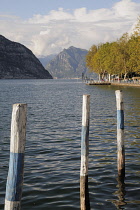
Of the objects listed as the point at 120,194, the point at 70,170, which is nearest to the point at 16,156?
the point at 120,194

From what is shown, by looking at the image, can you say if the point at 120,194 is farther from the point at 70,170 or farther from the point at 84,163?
the point at 70,170

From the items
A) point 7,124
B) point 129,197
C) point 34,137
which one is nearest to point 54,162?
point 129,197

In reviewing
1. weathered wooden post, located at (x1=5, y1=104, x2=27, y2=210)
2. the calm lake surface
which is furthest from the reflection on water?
weathered wooden post, located at (x1=5, y1=104, x2=27, y2=210)

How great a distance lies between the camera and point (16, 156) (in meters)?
5.88

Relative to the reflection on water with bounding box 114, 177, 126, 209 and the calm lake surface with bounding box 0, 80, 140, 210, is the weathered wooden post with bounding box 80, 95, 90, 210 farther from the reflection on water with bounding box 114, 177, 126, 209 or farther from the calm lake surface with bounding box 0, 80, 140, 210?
the reflection on water with bounding box 114, 177, 126, 209

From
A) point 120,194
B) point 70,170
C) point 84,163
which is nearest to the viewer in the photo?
point 84,163

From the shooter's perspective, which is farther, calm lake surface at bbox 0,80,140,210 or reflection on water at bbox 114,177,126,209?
calm lake surface at bbox 0,80,140,210

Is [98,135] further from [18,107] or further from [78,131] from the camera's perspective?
[18,107]

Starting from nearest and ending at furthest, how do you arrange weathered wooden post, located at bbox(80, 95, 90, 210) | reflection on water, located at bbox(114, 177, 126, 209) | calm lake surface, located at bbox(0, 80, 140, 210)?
1. weathered wooden post, located at bbox(80, 95, 90, 210)
2. reflection on water, located at bbox(114, 177, 126, 209)
3. calm lake surface, located at bbox(0, 80, 140, 210)

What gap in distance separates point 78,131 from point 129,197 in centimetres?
1193

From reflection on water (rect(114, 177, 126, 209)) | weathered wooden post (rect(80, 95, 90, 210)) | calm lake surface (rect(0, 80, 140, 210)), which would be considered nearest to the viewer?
weathered wooden post (rect(80, 95, 90, 210))

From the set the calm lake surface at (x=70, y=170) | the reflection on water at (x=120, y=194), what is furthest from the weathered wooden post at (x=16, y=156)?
the reflection on water at (x=120, y=194)

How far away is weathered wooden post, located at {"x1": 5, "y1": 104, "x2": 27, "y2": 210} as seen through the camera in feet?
18.8

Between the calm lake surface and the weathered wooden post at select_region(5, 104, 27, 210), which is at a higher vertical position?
the weathered wooden post at select_region(5, 104, 27, 210)
